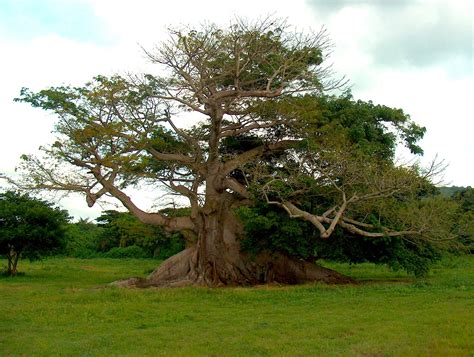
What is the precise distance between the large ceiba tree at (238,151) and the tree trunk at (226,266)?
0.15 ft

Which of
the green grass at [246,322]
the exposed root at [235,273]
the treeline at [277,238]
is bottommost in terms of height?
the green grass at [246,322]

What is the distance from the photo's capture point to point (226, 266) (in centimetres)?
2342

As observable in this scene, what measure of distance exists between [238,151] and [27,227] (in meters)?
10.5

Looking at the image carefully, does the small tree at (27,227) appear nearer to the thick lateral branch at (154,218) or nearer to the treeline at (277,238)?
the treeline at (277,238)

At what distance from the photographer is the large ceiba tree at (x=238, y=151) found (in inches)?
828

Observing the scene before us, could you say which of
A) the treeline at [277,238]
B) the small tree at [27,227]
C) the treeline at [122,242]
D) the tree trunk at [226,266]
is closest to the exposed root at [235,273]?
the tree trunk at [226,266]

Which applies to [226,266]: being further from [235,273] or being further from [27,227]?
[27,227]

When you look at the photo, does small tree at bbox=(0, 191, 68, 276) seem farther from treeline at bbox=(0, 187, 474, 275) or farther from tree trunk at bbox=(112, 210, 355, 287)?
tree trunk at bbox=(112, 210, 355, 287)

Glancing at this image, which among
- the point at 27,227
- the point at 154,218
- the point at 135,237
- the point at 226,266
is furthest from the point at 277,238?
the point at 135,237

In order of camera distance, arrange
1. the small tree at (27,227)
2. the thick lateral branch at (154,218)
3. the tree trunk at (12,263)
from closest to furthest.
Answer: the thick lateral branch at (154,218)
the small tree at (27,227)
the tree trunk at (12,263)

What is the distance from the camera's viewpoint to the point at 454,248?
23.6 meters

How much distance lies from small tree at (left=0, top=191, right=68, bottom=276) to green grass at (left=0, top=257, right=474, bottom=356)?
29.6 ft

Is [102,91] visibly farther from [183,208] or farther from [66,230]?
[66,230]

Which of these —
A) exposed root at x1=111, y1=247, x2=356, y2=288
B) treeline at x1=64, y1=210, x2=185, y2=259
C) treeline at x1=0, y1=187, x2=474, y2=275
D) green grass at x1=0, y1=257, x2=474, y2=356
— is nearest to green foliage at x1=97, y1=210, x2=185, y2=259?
treeline at x1=64, y1=210, x2=185, y2=259
